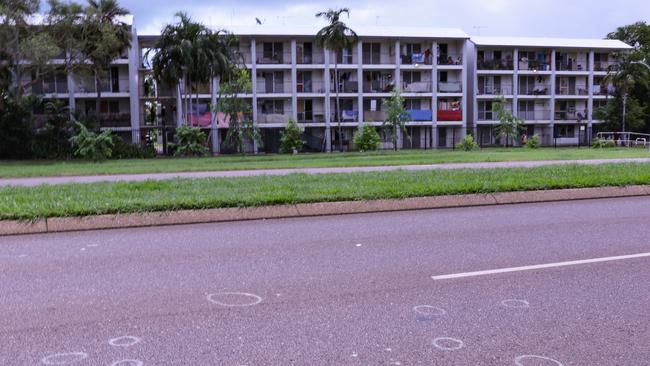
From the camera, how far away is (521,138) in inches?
2376

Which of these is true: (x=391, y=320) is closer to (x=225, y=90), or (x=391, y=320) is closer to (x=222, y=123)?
(x=225, y=90)

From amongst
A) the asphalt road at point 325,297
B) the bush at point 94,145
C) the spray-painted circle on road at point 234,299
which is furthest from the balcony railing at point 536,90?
the spray-painted circle on road at point 234,299

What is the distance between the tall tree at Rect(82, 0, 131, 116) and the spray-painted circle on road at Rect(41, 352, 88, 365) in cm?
3649

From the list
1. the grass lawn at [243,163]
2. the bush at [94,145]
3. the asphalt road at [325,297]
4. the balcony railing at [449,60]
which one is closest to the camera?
the asphalt road at [325,297]

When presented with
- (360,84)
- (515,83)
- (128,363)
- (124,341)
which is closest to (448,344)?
(128,363)

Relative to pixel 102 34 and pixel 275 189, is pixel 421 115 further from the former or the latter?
pixel 275 189

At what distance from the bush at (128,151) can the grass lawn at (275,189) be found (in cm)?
2794

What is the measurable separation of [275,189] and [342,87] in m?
46.9

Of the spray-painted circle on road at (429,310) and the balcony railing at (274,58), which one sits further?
the balcony railing at (274,58)

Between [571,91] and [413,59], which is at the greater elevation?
[413,59]

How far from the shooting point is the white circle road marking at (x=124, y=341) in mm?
4352

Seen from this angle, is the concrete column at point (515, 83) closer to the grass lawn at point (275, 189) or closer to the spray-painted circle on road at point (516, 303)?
the grass lawn at point (275, 189)

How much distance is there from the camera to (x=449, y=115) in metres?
59.4

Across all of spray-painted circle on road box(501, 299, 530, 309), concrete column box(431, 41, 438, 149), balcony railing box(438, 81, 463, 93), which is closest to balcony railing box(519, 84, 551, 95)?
balcony railing box(438, 81, 463, 93)
